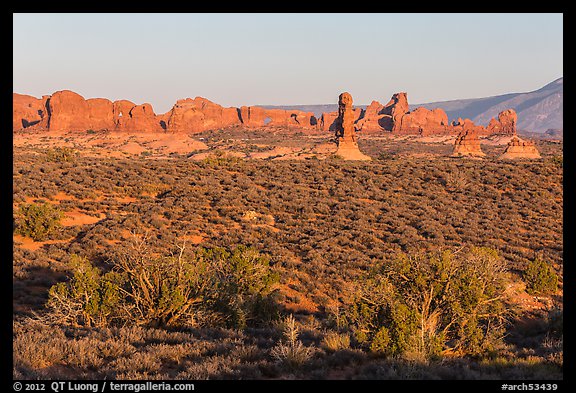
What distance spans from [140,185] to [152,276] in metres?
18.3

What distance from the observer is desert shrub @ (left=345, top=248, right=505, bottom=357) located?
6.25 metres

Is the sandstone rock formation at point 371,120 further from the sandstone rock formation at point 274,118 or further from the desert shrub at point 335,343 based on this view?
the desert shrub at point 335,343

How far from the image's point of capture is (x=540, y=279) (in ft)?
41.3

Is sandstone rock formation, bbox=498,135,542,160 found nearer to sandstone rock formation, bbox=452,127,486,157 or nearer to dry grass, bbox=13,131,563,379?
sandstone rock formation, bbox=452,127,486,157

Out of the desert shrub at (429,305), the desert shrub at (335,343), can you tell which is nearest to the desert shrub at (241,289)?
the desert shrub at (335,343)

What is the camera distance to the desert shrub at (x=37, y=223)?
15.7 metres

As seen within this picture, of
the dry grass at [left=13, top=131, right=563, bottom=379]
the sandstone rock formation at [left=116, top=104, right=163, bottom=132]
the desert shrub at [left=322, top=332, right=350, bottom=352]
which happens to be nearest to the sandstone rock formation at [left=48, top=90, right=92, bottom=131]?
the sandstone rock formation at [left=116, top=104, right=163, bottom=132]

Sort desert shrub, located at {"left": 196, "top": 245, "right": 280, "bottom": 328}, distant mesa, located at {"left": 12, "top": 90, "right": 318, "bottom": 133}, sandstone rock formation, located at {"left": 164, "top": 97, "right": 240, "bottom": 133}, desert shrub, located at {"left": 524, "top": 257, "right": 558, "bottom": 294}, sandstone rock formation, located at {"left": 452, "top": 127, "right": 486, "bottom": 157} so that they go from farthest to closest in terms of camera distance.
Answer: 1. sandstone rock formation, located at {"left": 164, "top": 97, "right": 240, "bottom": 133}
2. distant mesa, located at {"left": 12, "top": 90, "right": 318, "bottom": 133}
3. sandstone rock formation, located at {"left": 452, "top": 127, "right": 486, "bottom": 157}
4. desert shrub, located at {"left": 524, "top": 257, "right": 558, "bottom": 294}
5. desert shrub, located at {"left": 196, "top": 245, "right": 280, "bottom": 328}

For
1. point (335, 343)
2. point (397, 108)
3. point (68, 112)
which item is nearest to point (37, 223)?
point (335, 343)

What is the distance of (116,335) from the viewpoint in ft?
22.5

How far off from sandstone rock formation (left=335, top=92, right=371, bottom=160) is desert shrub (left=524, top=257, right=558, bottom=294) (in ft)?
171

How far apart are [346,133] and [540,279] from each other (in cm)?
6046

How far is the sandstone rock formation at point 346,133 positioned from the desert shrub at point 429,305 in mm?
57988
